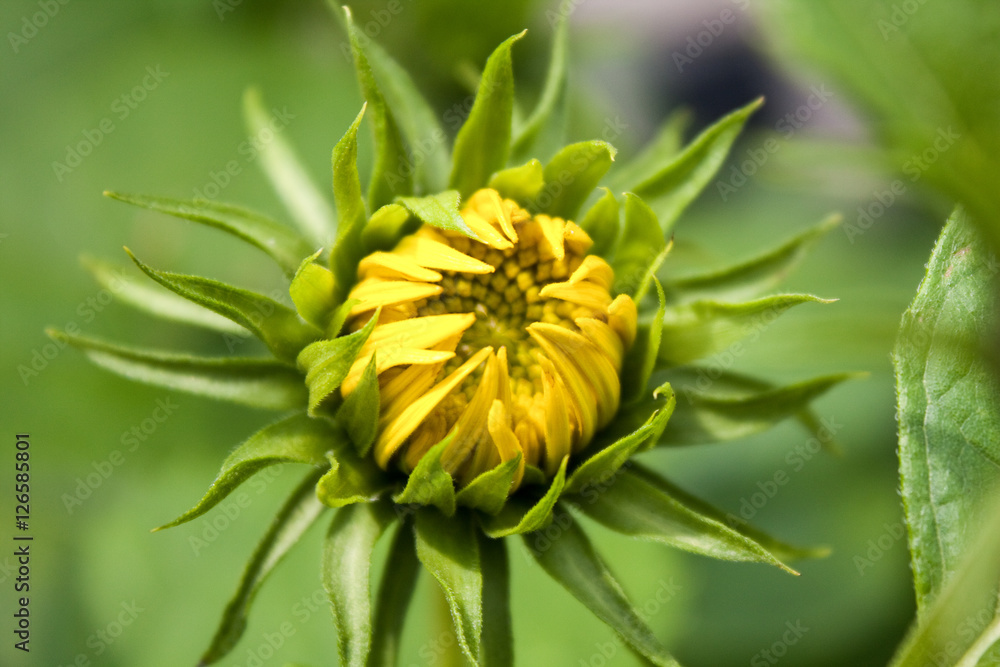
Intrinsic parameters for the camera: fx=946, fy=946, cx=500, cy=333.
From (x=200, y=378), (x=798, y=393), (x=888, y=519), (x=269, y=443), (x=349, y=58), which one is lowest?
(x=888, y=519)

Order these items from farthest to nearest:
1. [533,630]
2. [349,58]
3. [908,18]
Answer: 1. [349,58]
2. [533,630]
3. [908,18]

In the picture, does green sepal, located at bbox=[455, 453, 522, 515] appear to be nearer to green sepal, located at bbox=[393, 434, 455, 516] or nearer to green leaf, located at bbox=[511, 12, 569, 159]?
green sepal, located at bbox=[393, 434, 455, 516]

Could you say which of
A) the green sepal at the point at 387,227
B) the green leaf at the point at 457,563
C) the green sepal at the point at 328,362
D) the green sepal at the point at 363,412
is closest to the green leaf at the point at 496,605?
the green leaf at the point at 457,563

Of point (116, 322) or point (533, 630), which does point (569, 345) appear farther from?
point (116, 322)

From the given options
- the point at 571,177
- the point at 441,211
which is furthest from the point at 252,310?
the point at 571,177

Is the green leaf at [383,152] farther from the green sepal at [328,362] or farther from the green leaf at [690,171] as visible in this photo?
the green leaf at [690,171]

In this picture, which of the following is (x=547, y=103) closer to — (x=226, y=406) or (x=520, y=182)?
(x=520, y=182)

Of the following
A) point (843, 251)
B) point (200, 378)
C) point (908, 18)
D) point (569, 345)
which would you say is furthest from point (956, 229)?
point (843, 251)
